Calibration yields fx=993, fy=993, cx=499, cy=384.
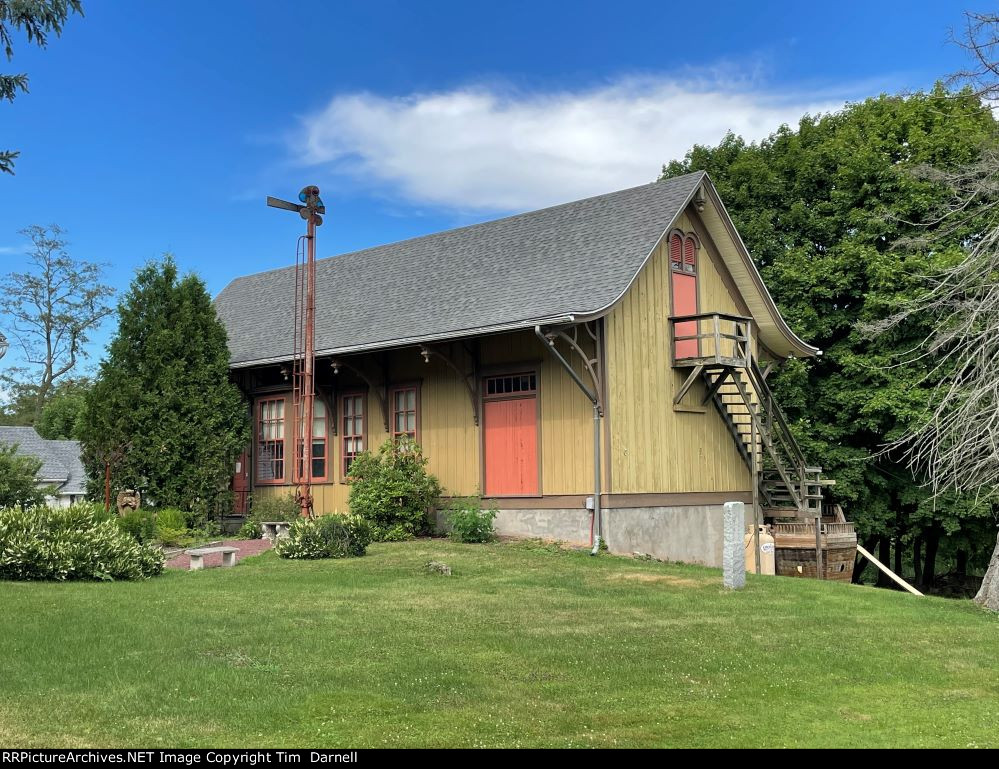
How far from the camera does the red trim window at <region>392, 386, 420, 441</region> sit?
20.8 m

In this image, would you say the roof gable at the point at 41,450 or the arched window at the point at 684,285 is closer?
the arched window at the point at 684,285

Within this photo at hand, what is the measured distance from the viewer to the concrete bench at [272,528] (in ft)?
63.9

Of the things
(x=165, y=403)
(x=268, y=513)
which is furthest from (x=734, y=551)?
(x=165, y=403)

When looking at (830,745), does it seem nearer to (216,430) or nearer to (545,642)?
(545,642)

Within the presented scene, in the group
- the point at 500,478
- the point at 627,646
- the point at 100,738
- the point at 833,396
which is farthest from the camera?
the point at 833,396

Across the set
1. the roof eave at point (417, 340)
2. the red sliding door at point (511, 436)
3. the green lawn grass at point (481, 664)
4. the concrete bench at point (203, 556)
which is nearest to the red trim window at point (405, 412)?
the roof eave at point (417, 340)

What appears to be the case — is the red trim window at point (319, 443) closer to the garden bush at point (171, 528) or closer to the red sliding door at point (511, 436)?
the garden bush at point (171, 528)

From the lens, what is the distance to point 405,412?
69.2 feet

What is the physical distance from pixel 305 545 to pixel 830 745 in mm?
10921

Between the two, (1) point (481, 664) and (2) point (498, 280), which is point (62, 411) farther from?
(1) point (481, 664)

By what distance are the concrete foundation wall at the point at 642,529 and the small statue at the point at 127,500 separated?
7.80 m

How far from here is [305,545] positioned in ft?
52.7

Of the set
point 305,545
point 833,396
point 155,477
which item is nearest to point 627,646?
point 305,545

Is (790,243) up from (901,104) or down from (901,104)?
down
